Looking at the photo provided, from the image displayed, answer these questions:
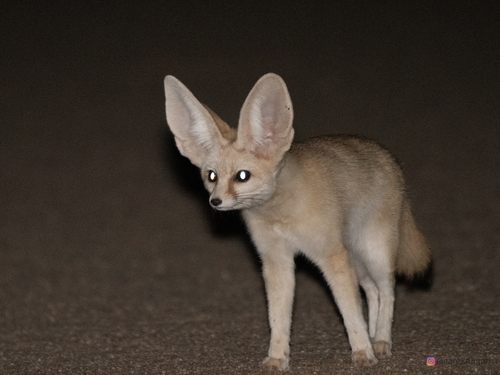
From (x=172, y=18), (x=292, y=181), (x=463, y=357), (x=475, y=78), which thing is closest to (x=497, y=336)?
(x=463, y=357)

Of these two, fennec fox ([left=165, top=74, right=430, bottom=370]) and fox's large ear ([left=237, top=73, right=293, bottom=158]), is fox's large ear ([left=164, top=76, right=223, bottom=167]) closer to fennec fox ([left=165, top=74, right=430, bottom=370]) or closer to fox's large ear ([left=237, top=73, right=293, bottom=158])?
fennec fox ([left=165, top=74, right=430, bottom=370])

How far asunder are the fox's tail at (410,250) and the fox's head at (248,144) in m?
1.02

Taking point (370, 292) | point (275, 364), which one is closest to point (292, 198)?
point (275, 364)

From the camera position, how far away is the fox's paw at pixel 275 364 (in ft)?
11.3

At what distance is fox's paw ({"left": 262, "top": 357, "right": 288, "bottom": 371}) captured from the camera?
3445 millimetres

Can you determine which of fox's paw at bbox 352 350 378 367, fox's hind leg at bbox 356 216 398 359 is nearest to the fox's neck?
fox's hind leg at bbox 356 216 398 359

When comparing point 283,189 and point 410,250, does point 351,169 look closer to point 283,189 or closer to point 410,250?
point 283,189

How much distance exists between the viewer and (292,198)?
11.5 feet

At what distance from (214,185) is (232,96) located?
160 inches

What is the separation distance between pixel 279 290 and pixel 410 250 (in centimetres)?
90

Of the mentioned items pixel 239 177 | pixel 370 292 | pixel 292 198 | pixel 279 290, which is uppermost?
pixel 239 177

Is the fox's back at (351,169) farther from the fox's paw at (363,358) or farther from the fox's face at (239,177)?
the fox's paw at (363,358)

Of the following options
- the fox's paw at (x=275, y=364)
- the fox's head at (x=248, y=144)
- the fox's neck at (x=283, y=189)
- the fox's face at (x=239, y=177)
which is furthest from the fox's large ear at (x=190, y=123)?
the fox's paw at (x=275, y=364)

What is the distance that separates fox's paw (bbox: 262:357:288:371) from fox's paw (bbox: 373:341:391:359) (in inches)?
16.9
